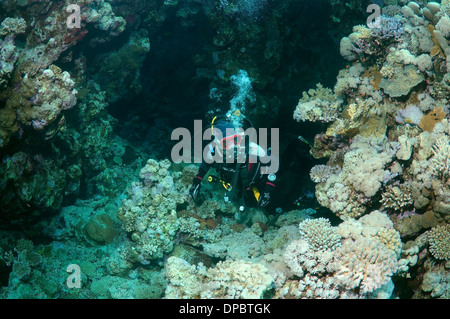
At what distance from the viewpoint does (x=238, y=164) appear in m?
5.01

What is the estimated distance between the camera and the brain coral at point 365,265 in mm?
3348

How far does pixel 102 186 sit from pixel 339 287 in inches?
237

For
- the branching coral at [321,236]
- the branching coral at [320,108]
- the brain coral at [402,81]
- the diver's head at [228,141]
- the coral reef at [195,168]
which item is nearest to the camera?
the branching coral at [321,236]

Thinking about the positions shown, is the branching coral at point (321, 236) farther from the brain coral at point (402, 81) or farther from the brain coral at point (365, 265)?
the brain coral at point (402, 81)

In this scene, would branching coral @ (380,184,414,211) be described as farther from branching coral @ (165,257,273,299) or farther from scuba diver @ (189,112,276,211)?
branching coral @ (165,257,273,299)

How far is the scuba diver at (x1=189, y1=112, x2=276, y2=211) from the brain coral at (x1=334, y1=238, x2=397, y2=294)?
78.4 inches

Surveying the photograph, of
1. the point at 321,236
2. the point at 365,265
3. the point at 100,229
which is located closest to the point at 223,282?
the point at 321,236

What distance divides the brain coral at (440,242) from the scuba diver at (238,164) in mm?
2507

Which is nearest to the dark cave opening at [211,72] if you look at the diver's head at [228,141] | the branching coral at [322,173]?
the branching coral at [322,173]

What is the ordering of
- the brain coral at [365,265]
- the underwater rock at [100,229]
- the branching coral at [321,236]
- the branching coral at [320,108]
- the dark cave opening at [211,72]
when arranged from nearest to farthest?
the brain coral at [365,265] < the branching coral at [321,236] < the branching coral at [320,108] < the underwater rock at [100,229] < the dark cave opening at [211,72]

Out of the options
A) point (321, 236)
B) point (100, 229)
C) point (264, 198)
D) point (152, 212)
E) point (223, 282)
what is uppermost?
point (321, 236)

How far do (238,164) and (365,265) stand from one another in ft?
8.14

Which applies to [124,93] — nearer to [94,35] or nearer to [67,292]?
[94,35]

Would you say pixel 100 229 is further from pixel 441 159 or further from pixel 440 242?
pixel 441 159
